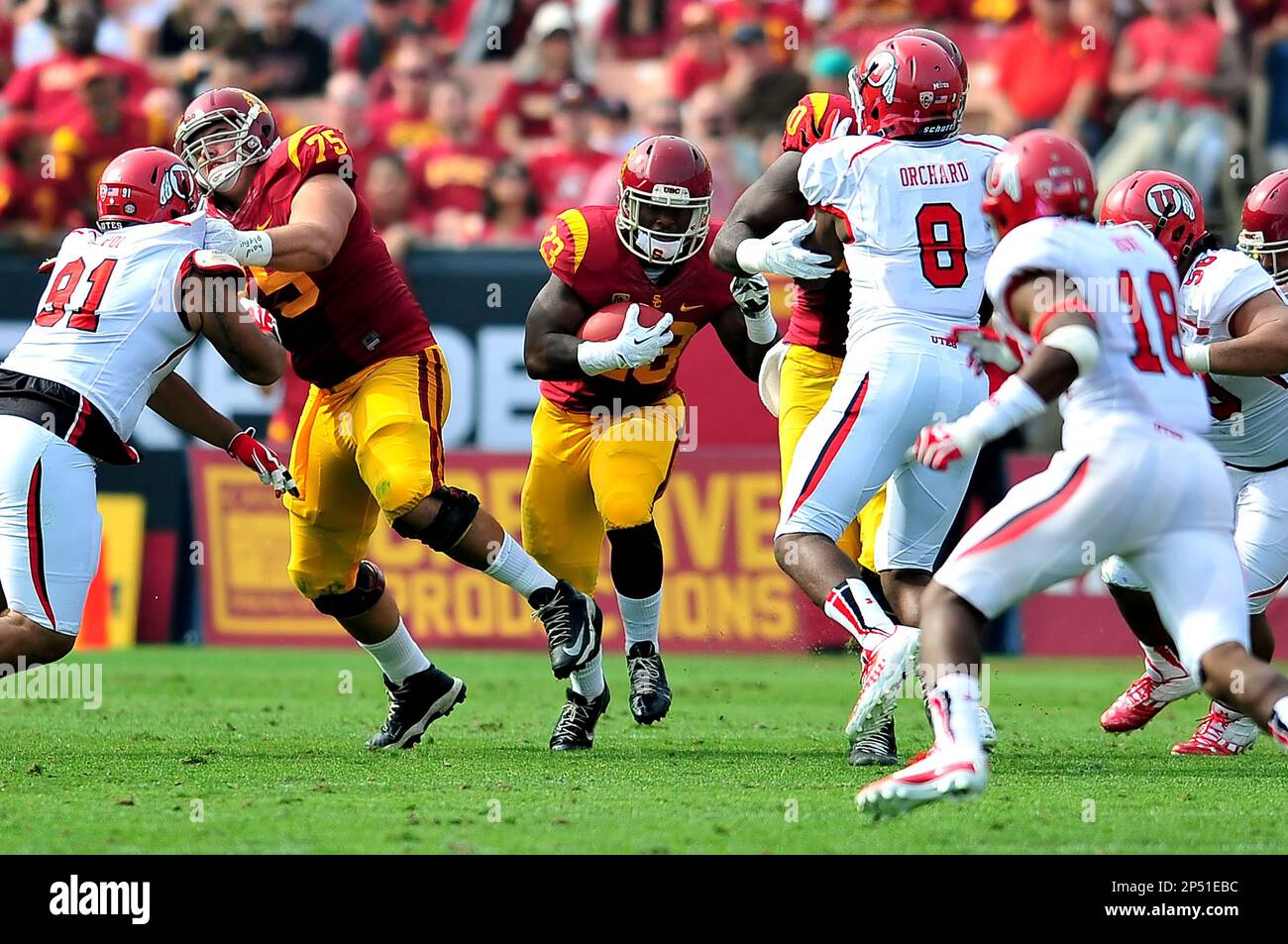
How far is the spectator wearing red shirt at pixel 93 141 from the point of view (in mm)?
12008

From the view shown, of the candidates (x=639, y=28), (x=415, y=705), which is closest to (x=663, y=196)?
(x=415, y=705)

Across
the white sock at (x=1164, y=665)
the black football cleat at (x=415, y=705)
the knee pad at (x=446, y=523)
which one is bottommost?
the black football cleat at (x=415, y=705)

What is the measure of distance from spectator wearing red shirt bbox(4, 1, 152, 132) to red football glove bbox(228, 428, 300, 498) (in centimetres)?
677

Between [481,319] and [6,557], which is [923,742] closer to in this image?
[6,557]

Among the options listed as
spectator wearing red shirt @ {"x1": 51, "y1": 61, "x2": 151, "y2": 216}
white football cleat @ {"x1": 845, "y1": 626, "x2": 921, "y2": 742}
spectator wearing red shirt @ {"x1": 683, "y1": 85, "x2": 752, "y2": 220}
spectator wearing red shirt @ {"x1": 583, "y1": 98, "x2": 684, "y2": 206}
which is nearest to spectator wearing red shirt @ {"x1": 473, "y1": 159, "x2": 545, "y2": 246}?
spectator wearing red shirt @ {"x1": 583, "y1": 98, "x2": 684, "y2": 206}

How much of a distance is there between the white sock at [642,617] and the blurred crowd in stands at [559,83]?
482 centimetres

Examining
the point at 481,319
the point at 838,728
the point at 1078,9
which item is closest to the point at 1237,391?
the point at 838,728

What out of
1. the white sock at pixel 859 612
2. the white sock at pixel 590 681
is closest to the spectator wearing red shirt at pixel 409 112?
the white sock at pixel 590 681

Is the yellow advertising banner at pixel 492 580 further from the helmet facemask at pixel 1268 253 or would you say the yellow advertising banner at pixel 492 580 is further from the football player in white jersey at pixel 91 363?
the football player in white jersey at pixel 91 363

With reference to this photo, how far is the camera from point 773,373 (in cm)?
690

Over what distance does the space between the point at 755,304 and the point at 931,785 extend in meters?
2.55

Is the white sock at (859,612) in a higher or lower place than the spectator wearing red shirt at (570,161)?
lower

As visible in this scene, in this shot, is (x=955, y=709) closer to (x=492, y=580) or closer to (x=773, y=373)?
(x=773, y=373)

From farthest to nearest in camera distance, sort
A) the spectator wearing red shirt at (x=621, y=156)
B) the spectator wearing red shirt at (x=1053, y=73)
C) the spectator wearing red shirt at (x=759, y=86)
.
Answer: the spectator wearing red shirt at (x=759, y=86) → the spectator wearing red shirt at (x=1053, y=73) → the spectator wearing red shirt at (x=621, y=156)
